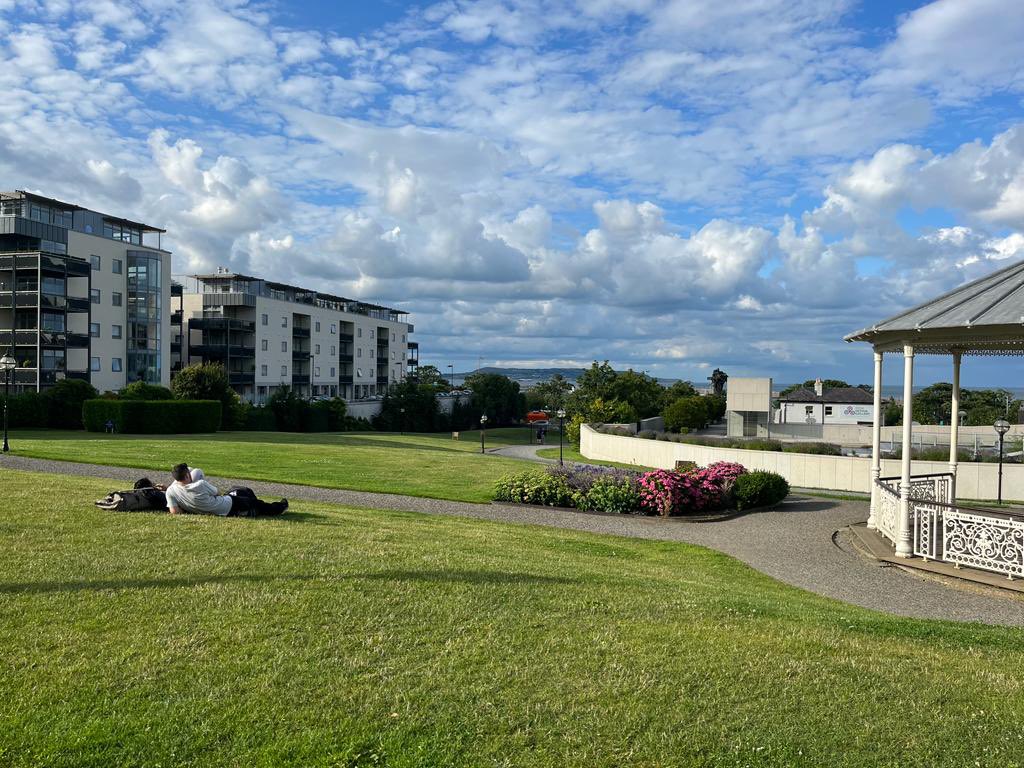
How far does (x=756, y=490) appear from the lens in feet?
63.2

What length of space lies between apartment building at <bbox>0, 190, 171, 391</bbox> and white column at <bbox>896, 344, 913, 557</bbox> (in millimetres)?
50087

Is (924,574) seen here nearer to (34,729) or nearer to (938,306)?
(938,306)

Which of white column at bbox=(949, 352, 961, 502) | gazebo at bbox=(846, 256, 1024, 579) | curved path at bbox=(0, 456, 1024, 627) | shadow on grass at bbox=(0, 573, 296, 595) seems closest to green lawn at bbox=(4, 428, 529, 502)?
curved path at bbox=(0, 456, 1024, 627)

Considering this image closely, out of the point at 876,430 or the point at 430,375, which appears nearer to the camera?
the point at 876,430

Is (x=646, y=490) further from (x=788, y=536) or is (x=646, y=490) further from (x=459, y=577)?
(x=459, y=577)

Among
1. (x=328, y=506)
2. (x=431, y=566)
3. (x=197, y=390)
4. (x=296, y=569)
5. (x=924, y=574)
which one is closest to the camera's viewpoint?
(x=296, y=569)

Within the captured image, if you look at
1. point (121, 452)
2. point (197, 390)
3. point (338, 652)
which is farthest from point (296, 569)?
point (197, 390)

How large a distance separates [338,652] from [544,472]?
14563 millimetres

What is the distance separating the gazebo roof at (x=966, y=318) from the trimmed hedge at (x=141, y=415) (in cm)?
3652

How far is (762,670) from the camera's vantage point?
590 centimetres

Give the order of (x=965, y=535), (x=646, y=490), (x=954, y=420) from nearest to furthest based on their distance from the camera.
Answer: (x=965, y=535), (x=954, y=420), (x=646, y=490)

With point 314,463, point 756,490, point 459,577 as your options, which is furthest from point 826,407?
point 459,577

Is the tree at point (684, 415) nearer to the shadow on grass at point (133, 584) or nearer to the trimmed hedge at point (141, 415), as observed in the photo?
the trimmed hedge at point (141, 415)

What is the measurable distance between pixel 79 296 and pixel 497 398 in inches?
2120
